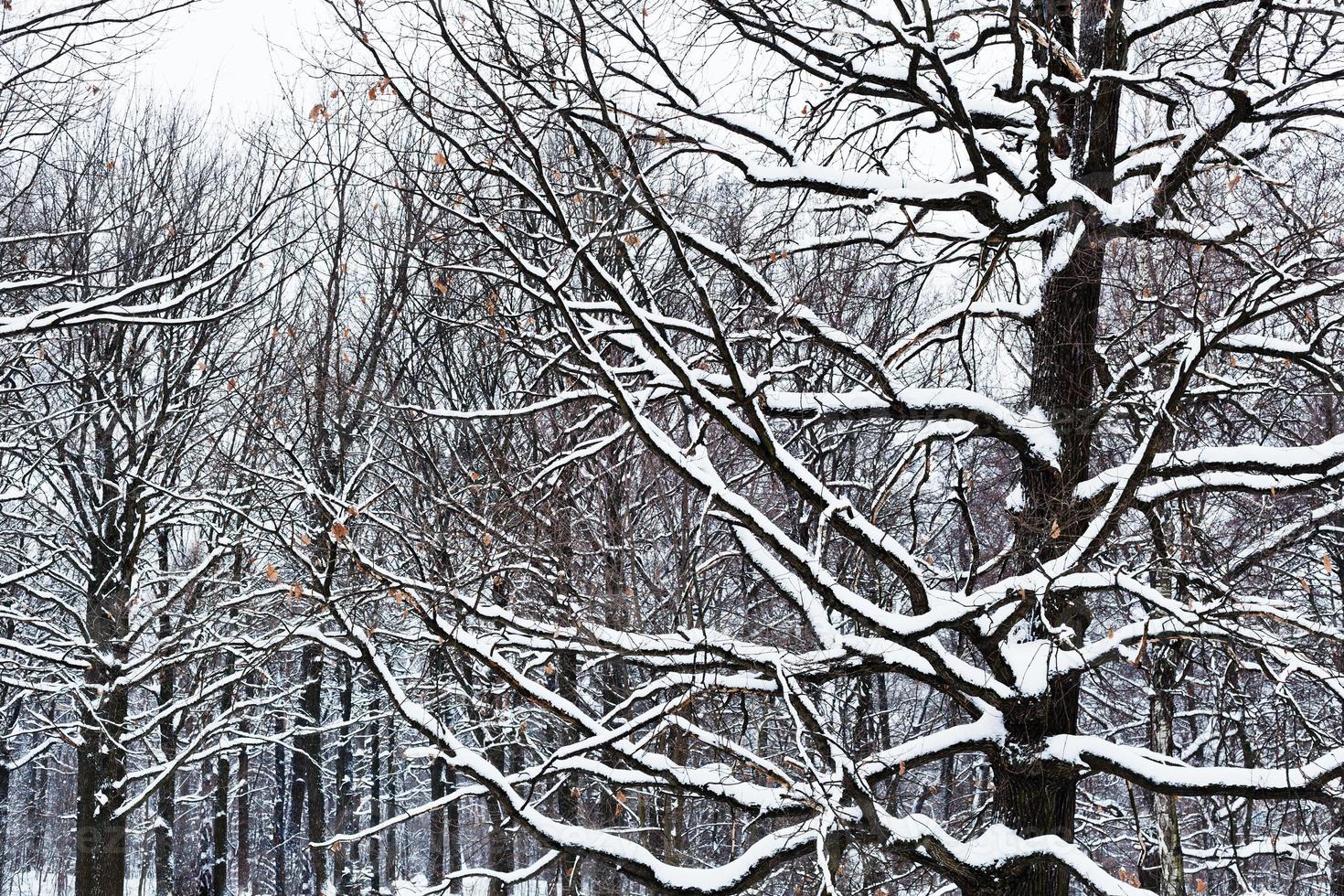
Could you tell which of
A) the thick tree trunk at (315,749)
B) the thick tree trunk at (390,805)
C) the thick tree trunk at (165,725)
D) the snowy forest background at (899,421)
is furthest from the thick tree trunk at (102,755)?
the thick tree trunk at (390,805)

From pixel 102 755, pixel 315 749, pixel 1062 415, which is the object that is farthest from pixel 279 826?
pixel 1062 415

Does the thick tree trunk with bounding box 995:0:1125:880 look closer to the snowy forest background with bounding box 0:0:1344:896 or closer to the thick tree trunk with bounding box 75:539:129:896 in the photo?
the snowy forest background with bounding box 0:0:1344:896

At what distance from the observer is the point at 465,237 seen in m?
11.5

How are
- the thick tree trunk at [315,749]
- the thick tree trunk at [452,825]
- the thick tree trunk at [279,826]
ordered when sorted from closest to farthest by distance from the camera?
1. the thick tree trunk at [315,749]
2. the thick tree trunk at [452,825]
3. the thick tree trunk at [279,826]

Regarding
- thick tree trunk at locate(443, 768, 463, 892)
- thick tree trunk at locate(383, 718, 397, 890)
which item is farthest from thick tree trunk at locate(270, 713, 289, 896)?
thick tree trunk at locate(443, 768, 463, 892)

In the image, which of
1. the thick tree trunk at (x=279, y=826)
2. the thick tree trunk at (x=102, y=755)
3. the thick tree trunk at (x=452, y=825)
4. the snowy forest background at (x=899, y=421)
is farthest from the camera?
the thick tree trunk at (x=279, y=826)

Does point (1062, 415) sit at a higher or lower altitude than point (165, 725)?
lower

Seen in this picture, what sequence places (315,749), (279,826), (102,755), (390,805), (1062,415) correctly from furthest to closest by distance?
(390,805) < (279,826) < (315,749) < (102,755) < (1062,415)

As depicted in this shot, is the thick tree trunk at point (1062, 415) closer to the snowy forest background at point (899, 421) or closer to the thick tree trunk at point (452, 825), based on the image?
the snowy forest background at point (899, 421)

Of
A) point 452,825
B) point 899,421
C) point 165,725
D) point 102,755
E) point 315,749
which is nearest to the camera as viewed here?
point 899,421

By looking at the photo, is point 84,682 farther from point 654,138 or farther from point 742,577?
point 654,138

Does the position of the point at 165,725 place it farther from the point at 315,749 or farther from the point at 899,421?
the point at 899,421

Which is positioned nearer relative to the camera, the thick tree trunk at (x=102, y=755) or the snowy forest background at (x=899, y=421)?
the snowy forest background at (x=899, y=421)

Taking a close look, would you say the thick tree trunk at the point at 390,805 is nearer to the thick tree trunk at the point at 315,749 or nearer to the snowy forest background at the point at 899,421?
the thick tree trunk at the point at 315,749
